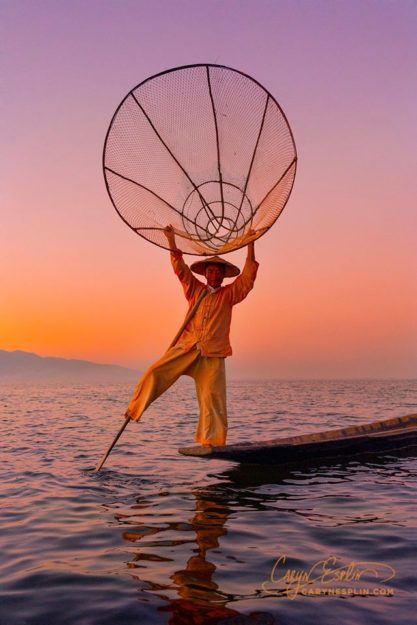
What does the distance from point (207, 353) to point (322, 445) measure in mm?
2386

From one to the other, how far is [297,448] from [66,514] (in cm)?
346

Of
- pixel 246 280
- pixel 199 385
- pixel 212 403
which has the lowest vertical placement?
pixel 212 403

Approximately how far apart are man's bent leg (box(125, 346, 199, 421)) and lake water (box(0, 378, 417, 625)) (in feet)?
3.35

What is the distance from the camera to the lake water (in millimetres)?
3281

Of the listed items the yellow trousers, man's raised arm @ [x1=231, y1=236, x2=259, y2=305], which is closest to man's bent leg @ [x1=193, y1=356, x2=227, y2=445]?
the yellow trousers

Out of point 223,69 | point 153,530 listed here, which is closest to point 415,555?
point 153,530

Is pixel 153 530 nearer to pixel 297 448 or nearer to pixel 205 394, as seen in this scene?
pixel 205 394

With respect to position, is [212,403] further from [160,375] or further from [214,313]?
[214,313]

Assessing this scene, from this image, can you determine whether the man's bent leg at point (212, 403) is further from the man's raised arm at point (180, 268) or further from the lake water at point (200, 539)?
the man's raised arm at point (180, 268)

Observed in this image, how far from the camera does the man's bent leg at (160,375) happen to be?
6.94 metres

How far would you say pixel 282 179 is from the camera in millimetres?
6383

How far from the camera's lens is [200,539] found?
459cm
